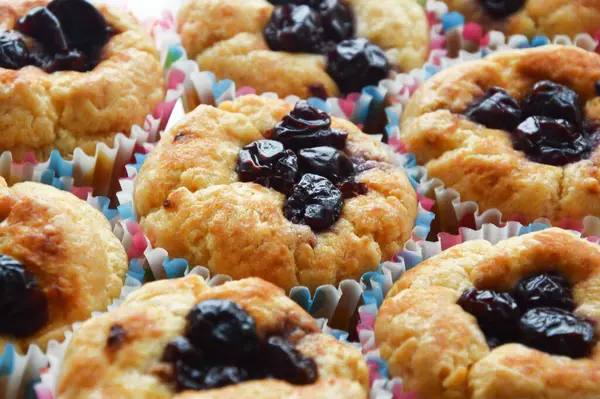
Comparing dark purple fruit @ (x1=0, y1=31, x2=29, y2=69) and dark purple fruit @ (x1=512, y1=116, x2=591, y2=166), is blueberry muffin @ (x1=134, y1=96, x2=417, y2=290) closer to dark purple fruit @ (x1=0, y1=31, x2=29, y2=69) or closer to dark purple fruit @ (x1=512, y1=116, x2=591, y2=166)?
dark purple fruit @ (x1=512, y1=116, x2=591, y2=166)

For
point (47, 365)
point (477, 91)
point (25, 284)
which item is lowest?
point (47, 365)

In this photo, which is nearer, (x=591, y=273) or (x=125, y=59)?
(x=591, y=273)

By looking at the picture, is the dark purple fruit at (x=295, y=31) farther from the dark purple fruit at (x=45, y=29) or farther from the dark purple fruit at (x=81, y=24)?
the dark purple fruit at (x=45, y=29)

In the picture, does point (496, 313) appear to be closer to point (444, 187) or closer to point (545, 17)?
point (444, 187)

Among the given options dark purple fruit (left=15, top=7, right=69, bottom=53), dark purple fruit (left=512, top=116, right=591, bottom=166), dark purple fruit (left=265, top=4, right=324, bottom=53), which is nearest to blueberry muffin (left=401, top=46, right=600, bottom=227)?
dark purple fruit (left=512, top=116, right=591, bottom=166)

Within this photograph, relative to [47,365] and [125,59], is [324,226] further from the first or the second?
[125,59]

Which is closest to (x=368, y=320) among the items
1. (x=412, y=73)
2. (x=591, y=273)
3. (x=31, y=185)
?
(x=591, y=273)

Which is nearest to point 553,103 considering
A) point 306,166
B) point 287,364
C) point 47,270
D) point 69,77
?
point 306,166
